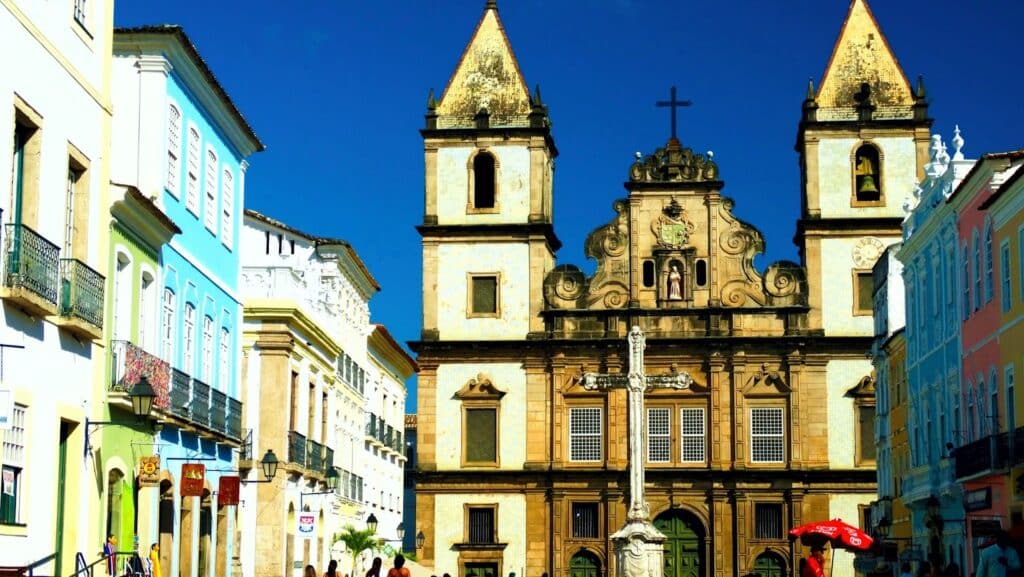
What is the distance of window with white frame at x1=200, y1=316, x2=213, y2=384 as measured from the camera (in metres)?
31.1

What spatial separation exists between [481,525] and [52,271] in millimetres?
43305

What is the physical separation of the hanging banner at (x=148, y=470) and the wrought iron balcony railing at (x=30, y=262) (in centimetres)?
624

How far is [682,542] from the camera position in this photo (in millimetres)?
61688

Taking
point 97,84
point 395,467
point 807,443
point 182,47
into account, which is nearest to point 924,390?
point 807,443

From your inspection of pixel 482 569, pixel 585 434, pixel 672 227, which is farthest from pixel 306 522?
pixel 672 227

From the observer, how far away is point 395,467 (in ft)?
229

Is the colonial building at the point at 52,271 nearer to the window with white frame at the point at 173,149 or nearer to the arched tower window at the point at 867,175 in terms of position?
the window with white frame at the point at 173,149

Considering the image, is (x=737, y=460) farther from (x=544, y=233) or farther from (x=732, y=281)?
(x=544, y=233)

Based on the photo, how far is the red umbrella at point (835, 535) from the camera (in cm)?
2891

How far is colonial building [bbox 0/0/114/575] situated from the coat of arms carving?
1624 inches

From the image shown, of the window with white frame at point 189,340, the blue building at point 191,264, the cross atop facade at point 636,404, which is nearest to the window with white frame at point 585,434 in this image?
the cross atop facade at point 636,404

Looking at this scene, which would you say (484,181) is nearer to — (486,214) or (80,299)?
(486,214)

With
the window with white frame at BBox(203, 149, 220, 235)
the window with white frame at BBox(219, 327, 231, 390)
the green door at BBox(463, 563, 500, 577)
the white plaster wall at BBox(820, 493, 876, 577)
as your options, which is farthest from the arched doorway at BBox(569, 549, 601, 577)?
the window with white frame at BBox(203, 149, 220, 235)

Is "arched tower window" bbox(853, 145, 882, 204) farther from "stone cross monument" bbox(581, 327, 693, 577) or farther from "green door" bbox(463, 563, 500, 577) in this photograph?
"stone cross monument" bbox(581, 327, 693, 577)
